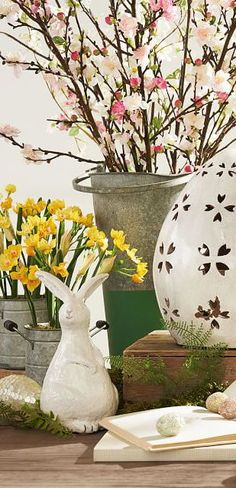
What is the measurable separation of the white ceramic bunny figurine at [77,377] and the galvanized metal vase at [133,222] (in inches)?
15.0

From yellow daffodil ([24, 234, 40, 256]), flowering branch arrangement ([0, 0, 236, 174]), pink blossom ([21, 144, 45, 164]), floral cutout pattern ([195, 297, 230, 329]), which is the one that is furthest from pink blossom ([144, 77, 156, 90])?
floral cutout pattern ([195, 297, 230, 329])

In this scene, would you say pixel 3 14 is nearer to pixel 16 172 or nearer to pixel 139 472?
pixel 139 472

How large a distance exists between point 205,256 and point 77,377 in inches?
8.6

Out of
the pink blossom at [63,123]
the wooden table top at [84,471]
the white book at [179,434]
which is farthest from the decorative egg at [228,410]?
the pink blossom at [63,123]

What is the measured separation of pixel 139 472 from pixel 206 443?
0.08m

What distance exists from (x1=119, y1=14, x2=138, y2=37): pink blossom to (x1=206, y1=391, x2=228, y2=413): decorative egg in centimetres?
63

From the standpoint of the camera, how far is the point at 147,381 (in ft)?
4.03

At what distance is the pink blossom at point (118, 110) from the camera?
155cm

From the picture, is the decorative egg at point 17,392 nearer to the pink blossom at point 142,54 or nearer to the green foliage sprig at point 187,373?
the green foliage sprig at point 187,373

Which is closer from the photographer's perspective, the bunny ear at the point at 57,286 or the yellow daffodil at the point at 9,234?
the bunny ear at the point at 57,286

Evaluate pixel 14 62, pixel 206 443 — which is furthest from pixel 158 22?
pixel 206 443

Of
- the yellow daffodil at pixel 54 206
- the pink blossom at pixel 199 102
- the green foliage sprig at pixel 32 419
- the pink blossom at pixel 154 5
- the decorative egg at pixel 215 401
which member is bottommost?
the green foliage sprig at pixel 32 419

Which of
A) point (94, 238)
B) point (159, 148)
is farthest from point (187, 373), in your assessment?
point (159, 148)

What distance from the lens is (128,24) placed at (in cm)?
150
